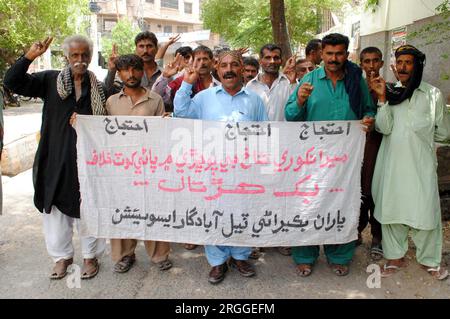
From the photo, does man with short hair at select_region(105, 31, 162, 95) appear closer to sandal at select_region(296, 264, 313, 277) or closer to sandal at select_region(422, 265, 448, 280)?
sandal at select_region(296, 264, 313, 277)

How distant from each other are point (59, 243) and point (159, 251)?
86 centimetres

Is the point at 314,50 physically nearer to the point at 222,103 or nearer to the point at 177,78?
the point at 177,78

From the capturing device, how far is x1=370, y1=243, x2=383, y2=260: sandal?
13.1 ft

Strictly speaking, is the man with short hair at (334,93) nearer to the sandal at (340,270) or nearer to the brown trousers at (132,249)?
the sandal at (340,270)

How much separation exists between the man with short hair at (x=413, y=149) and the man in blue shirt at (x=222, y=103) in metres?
1.04

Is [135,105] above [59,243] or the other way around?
above

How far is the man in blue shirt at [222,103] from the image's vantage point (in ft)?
11.1

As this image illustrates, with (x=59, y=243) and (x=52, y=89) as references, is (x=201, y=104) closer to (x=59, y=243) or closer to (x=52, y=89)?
(x=52, y=89)

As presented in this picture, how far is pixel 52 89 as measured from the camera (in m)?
3.42

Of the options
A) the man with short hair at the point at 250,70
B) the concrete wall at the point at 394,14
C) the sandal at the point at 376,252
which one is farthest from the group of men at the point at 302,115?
the concrete wall at the point at 394,14

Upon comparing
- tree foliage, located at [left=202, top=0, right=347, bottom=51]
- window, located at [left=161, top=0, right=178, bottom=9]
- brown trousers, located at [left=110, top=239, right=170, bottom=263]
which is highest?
window, located at [left=161, top=0, right=178, bottom=9]

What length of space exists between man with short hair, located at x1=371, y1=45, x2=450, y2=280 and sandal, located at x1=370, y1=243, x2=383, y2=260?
0.49 meters

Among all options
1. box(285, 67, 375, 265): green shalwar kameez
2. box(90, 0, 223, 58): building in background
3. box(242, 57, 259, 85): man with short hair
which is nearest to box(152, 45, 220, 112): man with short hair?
box(242, 57, 259, 85): man with short hair

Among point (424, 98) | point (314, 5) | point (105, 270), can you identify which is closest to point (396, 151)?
point (424, 98)
